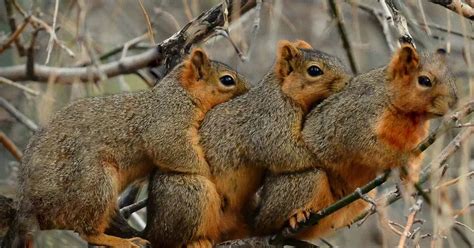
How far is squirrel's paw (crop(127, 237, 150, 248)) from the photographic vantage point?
16.7 feet

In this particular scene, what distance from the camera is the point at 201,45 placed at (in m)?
6.10

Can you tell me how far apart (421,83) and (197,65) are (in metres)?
1.33

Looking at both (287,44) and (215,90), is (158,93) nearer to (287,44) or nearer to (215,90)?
(215,90)

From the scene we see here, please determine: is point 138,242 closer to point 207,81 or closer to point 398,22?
point 207,81

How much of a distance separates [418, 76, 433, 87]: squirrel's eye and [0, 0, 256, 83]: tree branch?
1461 millimetres

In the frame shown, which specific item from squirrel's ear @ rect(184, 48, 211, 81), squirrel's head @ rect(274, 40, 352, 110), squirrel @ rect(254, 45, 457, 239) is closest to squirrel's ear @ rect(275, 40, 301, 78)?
squirrel's head @ rect(274, 40, 352, 110)

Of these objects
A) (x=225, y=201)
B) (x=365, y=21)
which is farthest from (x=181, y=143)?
(x=365, y=21)

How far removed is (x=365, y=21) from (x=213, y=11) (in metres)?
3.76

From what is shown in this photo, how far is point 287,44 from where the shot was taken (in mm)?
5301

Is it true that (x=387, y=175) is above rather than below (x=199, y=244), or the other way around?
above

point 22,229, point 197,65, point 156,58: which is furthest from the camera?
point 156,58

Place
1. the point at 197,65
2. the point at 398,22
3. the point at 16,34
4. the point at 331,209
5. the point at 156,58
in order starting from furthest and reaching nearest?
1. the point at 156,58
2. the point at 16,34
3. the point at 197,65
4. the point at 398,22
5. the point at 331,209

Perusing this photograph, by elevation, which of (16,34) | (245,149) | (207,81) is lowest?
(245,149)

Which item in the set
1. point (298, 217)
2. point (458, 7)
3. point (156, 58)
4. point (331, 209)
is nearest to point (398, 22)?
point (458, 7)
